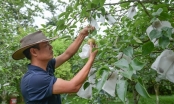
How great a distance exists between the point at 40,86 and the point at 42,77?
5 centimetres

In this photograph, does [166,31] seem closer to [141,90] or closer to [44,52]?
[141,90]

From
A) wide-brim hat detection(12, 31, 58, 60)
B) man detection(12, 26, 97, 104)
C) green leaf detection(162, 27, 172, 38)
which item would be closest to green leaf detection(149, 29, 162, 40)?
green leaf detection(162, 27, 172, 38)

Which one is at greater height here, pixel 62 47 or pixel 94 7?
pixel 94 7

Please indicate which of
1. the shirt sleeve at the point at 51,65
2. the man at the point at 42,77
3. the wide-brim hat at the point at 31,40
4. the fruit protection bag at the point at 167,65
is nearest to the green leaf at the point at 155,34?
the fruit protection bag at the point at 167,65

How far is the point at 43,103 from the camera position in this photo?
1.58 meters

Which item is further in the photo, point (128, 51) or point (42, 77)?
point (42, 77)

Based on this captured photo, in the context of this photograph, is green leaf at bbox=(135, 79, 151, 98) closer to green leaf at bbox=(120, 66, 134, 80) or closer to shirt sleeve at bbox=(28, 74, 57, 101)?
green leaf at bbox=(120, 66, 134, 80)

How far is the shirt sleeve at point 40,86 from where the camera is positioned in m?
1.45

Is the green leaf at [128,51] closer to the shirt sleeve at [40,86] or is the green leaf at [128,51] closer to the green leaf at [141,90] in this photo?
the green leaf at [141,90]

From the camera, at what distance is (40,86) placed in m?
1.48

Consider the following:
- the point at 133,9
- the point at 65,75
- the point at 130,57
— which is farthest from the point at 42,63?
the point at 65,75

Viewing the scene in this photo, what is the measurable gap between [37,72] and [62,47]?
7057mm

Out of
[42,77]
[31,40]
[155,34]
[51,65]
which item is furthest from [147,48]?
[51,65]

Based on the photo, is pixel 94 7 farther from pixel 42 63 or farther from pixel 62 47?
pixel 62 47
